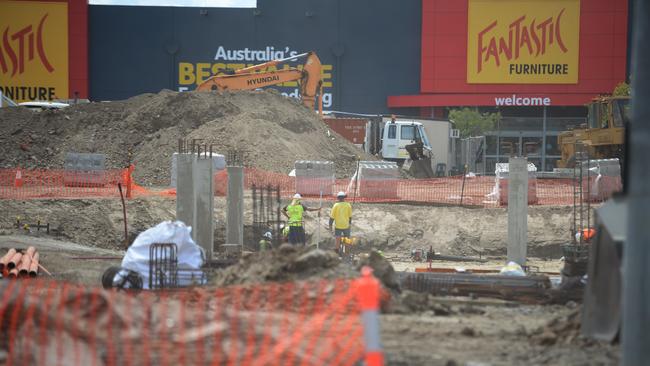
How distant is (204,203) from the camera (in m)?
18.4

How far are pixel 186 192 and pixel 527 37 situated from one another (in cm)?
4455

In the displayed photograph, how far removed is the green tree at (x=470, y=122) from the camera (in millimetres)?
57438

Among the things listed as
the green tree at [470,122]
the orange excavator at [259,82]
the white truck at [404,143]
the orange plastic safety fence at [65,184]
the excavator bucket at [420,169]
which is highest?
the orange excavator at [259,82]

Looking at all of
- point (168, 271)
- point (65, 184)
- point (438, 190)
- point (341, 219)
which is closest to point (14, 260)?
point (168, 271)

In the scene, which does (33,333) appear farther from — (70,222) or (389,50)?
(389,50)

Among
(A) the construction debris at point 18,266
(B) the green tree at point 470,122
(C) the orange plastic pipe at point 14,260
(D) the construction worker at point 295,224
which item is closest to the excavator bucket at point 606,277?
(A) the construction debris at point 18,266

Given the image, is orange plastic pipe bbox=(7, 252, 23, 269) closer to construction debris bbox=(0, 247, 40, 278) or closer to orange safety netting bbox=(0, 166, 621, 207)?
construction debris bbox=(0, 247, 40, 278)

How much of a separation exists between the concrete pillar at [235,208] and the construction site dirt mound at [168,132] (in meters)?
13.4

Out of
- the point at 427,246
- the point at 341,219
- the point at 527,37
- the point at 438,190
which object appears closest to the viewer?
the point at 341,219

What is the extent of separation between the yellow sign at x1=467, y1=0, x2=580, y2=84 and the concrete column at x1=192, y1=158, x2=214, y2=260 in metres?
42.0

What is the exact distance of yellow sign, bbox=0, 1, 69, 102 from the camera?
60094mm

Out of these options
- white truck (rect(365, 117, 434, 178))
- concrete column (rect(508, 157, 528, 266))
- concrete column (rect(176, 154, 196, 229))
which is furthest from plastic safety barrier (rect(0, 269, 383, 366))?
white truck (rect(365, 117, 434, 178))

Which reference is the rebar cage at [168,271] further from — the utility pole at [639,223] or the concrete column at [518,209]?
the concrete column at [518,209]

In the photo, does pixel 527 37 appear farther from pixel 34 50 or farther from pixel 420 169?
pixel 34 50
